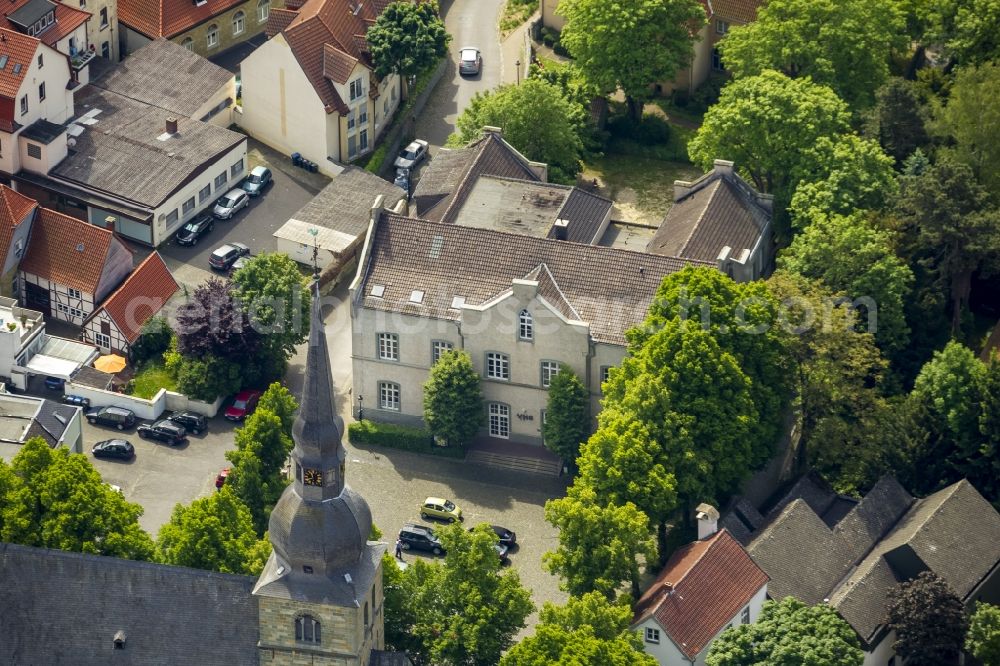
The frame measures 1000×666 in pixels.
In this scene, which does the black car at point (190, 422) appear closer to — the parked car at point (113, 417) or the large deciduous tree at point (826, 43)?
the parked car at point (113, 417)

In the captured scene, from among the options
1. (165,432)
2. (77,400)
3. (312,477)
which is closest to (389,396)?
(165,432)

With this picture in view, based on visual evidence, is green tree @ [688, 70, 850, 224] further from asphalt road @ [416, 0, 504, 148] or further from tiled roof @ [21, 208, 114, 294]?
tiled roof @ [21, 208, 114, 294]

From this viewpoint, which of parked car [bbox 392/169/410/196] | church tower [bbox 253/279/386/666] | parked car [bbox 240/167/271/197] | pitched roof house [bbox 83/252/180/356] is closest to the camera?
church tower [bbox 253/279/386/666]

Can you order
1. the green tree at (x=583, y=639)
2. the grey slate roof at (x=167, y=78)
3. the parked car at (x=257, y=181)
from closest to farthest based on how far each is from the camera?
the green tree at (x=583, y=639), the parked car at (x=257, y=181), the grey slate roof at (x=167, y=78)

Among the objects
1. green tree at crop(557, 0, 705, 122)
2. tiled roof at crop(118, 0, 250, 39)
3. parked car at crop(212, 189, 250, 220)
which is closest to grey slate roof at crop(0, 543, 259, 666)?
parked car at crop(212, 189, 250, 220)

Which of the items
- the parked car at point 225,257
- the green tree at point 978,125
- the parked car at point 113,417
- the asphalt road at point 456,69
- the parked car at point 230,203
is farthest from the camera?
the asphalt road at point 456,69

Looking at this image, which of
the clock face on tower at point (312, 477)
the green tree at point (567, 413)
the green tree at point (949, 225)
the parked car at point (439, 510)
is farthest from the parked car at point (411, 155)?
the clock face on tower at point (312, 477)

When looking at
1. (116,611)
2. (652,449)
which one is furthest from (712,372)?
(116,611)
